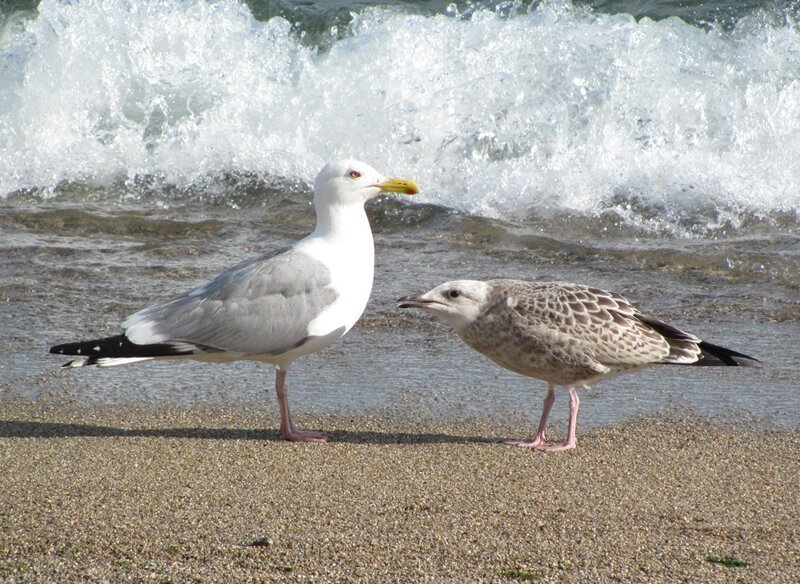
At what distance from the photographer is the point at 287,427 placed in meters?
5.36

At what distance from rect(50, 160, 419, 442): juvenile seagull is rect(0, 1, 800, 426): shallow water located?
477mm

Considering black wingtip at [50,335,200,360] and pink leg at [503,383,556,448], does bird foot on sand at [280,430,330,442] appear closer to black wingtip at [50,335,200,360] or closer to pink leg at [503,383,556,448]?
A: black wingtip at [50,335,200,360]

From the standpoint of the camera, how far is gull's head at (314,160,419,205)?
592 cm

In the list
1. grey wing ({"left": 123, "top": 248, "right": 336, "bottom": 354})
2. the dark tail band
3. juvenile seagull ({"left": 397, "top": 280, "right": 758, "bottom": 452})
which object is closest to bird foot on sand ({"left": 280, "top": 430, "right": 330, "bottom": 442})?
grey wing ({"left": 123, "top": 248, "right": 336, "bottom": 354})

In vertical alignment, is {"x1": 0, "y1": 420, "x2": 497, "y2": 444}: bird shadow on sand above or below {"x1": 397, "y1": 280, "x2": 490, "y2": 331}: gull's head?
below

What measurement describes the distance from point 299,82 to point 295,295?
26.4 feet

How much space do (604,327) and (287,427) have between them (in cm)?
159

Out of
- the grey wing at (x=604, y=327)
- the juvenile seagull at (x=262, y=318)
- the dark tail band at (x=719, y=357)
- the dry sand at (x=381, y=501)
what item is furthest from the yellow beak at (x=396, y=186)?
the dark tail band at (x=719, y=357)

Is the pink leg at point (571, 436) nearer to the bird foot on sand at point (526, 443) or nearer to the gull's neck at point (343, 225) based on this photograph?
the bird foot on sand at point (526, 443)

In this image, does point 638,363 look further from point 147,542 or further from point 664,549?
point 147,542

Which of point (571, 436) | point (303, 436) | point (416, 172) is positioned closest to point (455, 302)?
point (571, 436)

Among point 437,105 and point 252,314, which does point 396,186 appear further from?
point 437,105

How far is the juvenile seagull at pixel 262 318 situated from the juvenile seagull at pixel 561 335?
1.22 feet

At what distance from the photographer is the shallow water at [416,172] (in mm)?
6223
